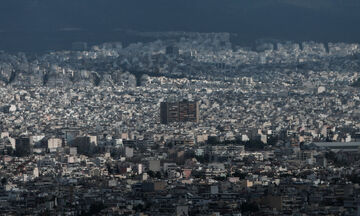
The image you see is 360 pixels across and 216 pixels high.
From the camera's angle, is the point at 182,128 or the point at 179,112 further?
the point at 179,112

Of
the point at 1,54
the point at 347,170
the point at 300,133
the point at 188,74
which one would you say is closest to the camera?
the point at 347,170

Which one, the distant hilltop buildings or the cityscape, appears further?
the distant hilltop buildings

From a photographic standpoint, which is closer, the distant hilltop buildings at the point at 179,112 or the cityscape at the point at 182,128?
the cityscape at the point at 182,128

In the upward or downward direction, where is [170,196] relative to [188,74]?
downward

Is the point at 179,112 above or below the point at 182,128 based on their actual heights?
above

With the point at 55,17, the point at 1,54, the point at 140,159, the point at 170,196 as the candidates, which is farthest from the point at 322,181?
the point at 55,17

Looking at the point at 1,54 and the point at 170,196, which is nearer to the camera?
the point at 170,196

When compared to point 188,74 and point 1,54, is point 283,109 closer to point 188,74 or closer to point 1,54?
point 188,74

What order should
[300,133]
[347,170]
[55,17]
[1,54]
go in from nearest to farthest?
1. [347,170]
2. [300,133]
3. [1,54]
4. [55,17]
